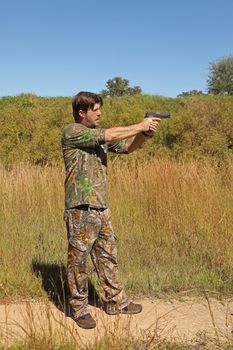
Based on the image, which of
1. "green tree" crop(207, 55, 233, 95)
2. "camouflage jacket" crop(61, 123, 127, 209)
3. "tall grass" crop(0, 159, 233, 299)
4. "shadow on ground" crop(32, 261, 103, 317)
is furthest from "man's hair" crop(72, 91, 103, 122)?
"green tree" crop(207, 55, 233, 95)

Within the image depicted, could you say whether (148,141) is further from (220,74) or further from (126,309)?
(220,74)

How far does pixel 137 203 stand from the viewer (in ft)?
23.4

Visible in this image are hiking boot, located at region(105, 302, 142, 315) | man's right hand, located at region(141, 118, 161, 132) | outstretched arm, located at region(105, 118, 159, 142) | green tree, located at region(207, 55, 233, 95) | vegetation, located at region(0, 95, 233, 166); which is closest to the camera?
outstretched arm, located at region(105, 118, 159, 142)

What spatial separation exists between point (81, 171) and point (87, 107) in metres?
0.53

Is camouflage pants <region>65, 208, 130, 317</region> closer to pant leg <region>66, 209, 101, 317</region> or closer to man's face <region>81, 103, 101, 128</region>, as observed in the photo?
pant leg <region>66, 209, 101, 317</region>

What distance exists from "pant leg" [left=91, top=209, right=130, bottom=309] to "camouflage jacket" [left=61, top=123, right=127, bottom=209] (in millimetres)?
227

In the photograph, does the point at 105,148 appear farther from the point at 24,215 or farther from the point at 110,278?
the point at 24,215

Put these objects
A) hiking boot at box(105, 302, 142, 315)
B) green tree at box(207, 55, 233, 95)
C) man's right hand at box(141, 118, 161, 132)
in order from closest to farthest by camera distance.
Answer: man's right hand at box(141, 118, 161, 132)
hiking boot at box(105, 302, 142, 315)
green tree at box(207, 55, 233, 95)

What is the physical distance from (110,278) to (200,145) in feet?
25.2

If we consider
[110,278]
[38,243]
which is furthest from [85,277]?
[38,243]

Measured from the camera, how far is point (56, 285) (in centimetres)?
465

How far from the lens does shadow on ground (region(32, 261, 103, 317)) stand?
13.9 feet

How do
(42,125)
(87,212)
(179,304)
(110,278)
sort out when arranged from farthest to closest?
(42,125)
(179,304)
(110,278)
(87,212)

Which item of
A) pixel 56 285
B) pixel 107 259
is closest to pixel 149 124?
pixel 107 259
